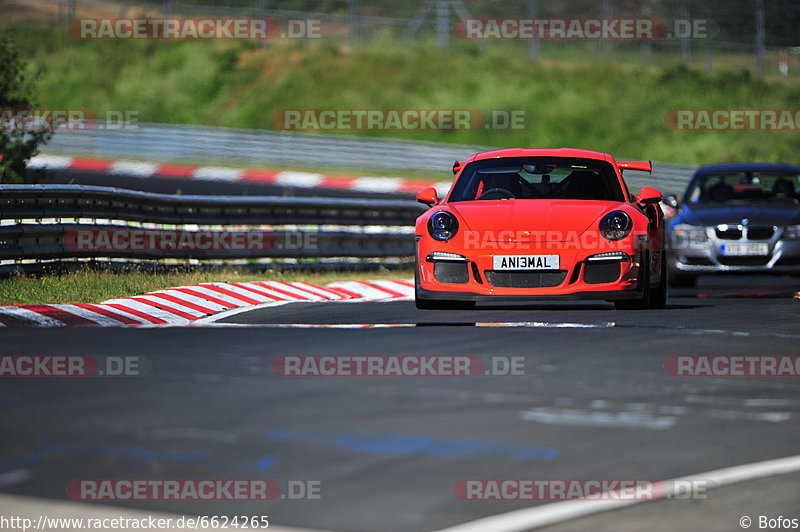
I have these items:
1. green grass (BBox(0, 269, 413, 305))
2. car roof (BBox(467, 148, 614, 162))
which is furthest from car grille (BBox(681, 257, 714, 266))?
green grass (BBox(0, 269, 413, 305))

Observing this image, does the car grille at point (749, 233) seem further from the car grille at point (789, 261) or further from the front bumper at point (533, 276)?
the front bumper at point (533, 276)

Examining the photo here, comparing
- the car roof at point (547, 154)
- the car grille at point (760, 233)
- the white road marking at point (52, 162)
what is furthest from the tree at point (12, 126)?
the white road marking at point (52, 162)

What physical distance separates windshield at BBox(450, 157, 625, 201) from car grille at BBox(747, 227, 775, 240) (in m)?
2.92

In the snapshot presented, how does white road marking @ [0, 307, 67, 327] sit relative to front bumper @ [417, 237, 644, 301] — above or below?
below

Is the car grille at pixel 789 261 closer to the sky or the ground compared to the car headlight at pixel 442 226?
closer to the ground

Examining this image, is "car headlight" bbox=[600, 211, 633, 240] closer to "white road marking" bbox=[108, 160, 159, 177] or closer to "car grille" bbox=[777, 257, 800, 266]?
"car grille" bbox=[777, 257, 800, 266]

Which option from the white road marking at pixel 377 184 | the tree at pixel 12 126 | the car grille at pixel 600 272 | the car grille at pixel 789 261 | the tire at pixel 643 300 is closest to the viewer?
the car grille at pixel 600 272

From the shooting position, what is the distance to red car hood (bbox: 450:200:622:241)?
37.9 ft

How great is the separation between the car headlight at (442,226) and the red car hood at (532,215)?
0.34ft

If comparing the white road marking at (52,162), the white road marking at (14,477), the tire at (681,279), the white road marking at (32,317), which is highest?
the white road marking at (52,162)

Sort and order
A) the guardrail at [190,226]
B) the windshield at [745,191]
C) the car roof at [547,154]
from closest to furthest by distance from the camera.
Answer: the car roof at [547,154] < the guardrail at [190,226] < the windshield at [745,191]

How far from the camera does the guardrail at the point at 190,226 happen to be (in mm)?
13469

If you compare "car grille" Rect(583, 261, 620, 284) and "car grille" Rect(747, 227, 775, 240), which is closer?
"car grille" Rect(583, 261, 620, 284)

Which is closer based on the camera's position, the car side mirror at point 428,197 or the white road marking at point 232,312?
the white road marking at point 232,312
